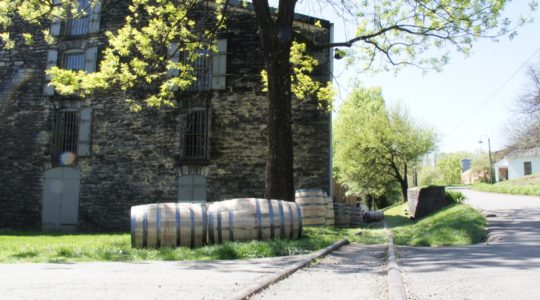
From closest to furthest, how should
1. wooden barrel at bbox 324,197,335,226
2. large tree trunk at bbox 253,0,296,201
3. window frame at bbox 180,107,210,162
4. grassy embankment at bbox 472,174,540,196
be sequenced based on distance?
large tree trunk at bbox 253,0,296,201 → wooden barrel at bbox 324,197,335,226 → window frame at bbox 180,107,210,162 → grassy embankment at bbox 472,174,540,196

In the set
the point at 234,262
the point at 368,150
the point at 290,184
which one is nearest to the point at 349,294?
the point at 234,262

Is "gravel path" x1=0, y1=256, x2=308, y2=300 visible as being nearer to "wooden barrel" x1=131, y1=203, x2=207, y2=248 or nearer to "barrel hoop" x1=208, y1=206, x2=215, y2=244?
"wooden barrel" x1=131, y1=203, x2=207, y2=248

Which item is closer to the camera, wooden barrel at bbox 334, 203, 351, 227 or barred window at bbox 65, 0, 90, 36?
wooden barrel at bbox 334, 203, 351, 227

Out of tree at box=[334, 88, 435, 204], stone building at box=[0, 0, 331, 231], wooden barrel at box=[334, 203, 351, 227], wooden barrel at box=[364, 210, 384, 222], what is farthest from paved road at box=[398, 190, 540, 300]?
tree at box=[334, 88, 435, 204]

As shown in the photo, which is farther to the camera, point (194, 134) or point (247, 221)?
point (194, 134)

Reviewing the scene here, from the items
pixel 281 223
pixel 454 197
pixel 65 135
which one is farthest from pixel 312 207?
pixel 65 135

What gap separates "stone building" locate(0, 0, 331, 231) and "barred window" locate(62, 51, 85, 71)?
4 cm

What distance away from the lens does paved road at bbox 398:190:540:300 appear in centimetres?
391

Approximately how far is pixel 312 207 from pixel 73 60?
1303 cm

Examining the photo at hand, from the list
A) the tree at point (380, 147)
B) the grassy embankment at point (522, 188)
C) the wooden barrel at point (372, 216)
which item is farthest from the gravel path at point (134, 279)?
the tree at point (380, 147)

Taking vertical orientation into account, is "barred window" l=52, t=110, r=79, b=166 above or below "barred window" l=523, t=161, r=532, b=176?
below

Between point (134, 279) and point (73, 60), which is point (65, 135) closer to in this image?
point (73, 60)

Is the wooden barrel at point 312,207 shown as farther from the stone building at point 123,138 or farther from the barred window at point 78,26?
the barred window at point 78,26

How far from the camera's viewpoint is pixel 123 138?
715 inches
